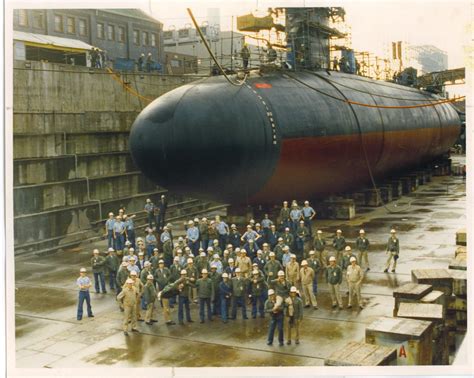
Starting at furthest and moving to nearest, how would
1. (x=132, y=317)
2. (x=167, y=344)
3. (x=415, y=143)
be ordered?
1. (x=415, y=143)
2. (x=132, y=317)
3. (x=167, y=344)

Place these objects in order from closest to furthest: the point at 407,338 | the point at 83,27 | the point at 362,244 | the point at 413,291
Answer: the point at 407,338
the point at 413,291
the point at 362,244
the point at 83,27

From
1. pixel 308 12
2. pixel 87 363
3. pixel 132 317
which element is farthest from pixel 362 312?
pixel 308 12

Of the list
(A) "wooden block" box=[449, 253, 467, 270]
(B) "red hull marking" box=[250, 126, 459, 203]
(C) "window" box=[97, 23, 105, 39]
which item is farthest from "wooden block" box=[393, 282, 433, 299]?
(C) "window" box=[97, 23, 105, 39]

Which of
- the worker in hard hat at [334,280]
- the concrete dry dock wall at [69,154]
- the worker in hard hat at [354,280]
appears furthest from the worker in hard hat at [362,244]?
the concrete dry dock wall at [69,154]

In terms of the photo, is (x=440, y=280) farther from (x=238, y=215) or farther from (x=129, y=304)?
(x=238, y=215)

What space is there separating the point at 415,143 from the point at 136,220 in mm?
13014

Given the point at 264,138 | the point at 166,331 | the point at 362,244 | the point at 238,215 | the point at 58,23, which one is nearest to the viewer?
the point at 166,331

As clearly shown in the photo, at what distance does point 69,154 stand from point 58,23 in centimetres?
1507

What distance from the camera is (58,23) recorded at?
32.8 metres

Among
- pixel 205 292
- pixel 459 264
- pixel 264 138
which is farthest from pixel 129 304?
pixel 459 264

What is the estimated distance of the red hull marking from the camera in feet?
56.6

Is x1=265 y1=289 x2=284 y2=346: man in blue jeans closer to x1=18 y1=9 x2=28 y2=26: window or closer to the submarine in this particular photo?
→ the submarine

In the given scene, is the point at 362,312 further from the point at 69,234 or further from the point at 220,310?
the point at 69,234

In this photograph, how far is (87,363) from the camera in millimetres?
10125
